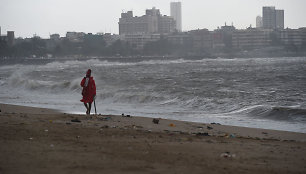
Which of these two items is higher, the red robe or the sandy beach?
the red robe

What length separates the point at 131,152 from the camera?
18.9 feet

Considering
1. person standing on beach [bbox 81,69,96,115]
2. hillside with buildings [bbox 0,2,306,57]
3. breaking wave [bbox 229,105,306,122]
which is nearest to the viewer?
person standing on beach [bbox 81,69,96,115]

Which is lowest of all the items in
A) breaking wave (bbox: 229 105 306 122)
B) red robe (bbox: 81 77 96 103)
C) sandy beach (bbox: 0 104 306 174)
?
breaking wave (bbox: 229 105 306 122)

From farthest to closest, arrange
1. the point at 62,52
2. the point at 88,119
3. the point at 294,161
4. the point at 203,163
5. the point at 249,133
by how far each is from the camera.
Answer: the point at 62,52, the point at 88,119, the point at 249,133, the point at 294,161, the point at 203,163

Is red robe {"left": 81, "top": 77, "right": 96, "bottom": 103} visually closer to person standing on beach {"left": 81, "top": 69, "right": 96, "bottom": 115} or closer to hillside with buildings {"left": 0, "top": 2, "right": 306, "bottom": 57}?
person standing on beach {"left": 81, "top": 69, "right": 96, "bottom": 115}

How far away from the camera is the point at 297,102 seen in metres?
15.6

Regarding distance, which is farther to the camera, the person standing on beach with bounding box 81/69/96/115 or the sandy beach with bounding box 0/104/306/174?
the person standing on beach with bounding box 81/69/96/115

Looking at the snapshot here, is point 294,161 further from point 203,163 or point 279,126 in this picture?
point 279,126

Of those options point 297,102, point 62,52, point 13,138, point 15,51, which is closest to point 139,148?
point 13,138

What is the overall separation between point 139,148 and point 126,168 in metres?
1.11

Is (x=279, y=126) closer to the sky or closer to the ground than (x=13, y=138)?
closer to the ground

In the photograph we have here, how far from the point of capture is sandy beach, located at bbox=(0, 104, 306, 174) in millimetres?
4984

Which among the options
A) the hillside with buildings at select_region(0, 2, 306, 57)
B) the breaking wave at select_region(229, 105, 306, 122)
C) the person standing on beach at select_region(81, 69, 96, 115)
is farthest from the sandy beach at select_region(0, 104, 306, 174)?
the hillside with buildings at select_region(0, 2, 306, 57)

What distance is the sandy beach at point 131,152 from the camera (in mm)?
4984
